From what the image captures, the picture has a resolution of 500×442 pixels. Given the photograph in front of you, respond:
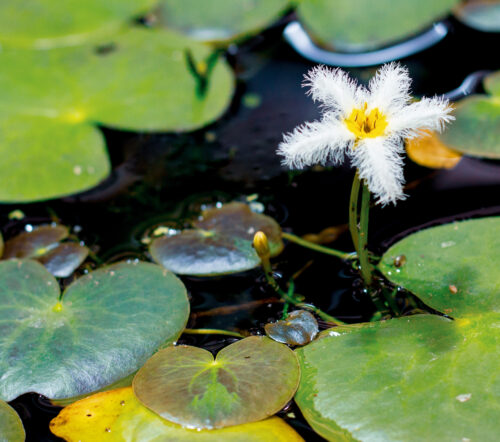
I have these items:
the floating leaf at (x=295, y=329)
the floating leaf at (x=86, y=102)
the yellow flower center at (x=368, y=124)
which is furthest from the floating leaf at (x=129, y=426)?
the floating leaf at (x=86, y=102)

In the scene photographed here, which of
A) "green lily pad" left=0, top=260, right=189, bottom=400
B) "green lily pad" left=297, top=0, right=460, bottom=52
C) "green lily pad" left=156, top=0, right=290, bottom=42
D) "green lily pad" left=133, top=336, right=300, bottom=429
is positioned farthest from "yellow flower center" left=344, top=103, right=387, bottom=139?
"green lily pad" left=156, top=0, right=290, bottom=42

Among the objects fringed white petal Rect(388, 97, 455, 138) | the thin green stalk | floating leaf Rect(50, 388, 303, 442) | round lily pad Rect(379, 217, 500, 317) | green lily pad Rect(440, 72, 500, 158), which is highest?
fringed white petal Rect(388, 97, 455, 138)

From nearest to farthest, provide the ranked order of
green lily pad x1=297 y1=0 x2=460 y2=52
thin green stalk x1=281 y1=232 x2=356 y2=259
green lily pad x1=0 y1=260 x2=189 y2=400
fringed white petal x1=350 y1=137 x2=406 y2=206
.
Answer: fringed white petal x1=350 y1=137 x2=406 y2=206, green lily pad x1=0 y1=260 x2=189 y2=400, thin green stalk x1=281 y1=232 x2=356 y2=259, green lily pad x1=297 y1=0 x2=460 y2=52

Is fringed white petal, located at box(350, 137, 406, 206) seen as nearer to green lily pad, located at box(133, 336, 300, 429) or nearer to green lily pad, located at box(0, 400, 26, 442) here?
green lily pad, located at box(133, 336, 300, 429)

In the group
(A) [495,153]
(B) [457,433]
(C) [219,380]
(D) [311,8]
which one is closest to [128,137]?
(D) [311,8]

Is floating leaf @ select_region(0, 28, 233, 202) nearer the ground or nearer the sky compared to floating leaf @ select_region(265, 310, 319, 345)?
nearer the sky

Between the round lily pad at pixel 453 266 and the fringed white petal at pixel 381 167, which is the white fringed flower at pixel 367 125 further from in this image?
the round lily pad at pixel 453 266

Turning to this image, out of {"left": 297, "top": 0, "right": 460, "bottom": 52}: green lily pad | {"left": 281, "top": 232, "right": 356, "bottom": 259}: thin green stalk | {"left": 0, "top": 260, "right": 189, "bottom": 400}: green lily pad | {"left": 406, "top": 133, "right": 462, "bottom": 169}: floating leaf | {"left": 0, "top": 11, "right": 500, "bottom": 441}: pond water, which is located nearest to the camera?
{"left": 0, "top": 260, "right": 189, "bottom": 400}: green lily pad
